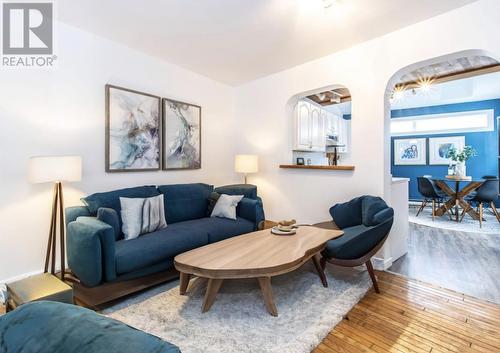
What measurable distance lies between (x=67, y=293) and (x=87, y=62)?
7.76 ft

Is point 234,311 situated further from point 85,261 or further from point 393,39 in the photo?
point 393,39

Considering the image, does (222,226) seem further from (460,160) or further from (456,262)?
(460,160)

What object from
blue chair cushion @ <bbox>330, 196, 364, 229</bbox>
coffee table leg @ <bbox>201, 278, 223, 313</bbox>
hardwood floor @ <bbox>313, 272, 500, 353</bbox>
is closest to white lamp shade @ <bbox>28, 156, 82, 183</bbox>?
coffee table leg @ <bbox>201, 278, 223, 313</bbox>

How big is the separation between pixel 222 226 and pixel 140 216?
2.93ft

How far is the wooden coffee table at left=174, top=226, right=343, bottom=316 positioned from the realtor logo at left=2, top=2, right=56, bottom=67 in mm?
2405

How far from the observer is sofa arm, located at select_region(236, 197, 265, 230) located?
11.0 feet

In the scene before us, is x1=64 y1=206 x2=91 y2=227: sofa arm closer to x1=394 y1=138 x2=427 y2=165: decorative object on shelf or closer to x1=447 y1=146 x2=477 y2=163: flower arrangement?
x1=447 y1=146 x2=477 y2=163: flower arrangement

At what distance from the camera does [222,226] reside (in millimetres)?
3004

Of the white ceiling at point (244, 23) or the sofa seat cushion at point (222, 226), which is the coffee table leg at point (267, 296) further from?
the white ceiling at point (244, 23)

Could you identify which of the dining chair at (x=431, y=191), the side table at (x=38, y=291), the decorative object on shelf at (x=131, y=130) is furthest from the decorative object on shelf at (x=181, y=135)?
the dining chair at (x=431, y=191)

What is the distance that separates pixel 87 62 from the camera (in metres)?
2.84

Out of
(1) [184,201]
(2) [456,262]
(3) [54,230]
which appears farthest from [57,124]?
(2) [456,262]

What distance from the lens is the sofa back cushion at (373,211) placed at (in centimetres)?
238

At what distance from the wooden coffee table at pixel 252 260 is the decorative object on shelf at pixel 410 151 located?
5849mm
